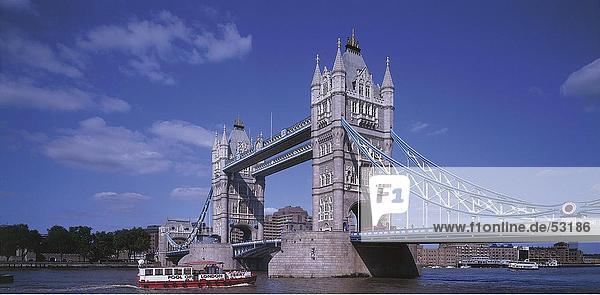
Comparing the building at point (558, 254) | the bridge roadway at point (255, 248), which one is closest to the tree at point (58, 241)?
the bridge roadway at point (255, 248)

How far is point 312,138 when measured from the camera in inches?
2120

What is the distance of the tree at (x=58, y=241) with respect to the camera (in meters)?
103

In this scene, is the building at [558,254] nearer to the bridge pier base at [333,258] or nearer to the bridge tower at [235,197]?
the bridge tower at [235,197]

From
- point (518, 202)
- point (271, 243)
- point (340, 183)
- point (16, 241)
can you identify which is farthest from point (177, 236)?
point (518, 202)

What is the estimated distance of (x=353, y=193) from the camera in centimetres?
5131

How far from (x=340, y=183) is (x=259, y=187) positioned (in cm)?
3158

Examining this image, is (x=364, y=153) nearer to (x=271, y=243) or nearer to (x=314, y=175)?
(x=314, y=175)

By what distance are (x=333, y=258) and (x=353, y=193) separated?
8305mm

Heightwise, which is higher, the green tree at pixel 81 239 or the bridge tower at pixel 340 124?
the bridge tower at pixel 340 124

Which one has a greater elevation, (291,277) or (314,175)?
(314,175)

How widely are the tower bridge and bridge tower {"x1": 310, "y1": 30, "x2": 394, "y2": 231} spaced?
0.08 meters

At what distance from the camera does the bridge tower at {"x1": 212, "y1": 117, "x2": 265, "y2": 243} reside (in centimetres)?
7775

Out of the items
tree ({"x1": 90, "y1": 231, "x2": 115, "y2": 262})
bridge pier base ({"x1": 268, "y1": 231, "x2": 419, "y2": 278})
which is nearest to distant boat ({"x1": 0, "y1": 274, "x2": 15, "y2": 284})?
bridge pier base ({"x1": 268, "y1": 231, "x2": 419, "y2": 278})

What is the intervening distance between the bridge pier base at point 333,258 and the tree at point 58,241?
66776mm
